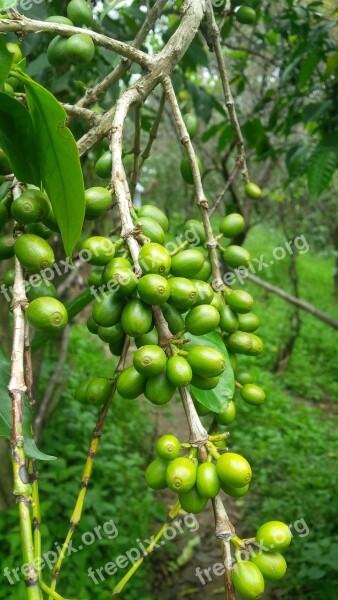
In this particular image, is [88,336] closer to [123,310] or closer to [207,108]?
[207,108]

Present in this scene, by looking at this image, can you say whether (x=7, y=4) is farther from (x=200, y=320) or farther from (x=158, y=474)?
(x=158, y=474)

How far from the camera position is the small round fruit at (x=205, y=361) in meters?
0.84

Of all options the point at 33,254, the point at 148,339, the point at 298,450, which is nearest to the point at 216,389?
the point at 148,339

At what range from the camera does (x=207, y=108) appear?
282 centimetres

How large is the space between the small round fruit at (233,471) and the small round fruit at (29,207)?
0.47 meters

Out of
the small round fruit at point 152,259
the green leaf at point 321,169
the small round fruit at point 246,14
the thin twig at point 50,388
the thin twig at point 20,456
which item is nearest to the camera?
the thin twig at point 20,456

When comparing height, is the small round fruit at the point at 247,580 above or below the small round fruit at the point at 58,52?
below

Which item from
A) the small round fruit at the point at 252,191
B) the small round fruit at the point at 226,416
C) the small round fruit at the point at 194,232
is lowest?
the small round fruit at the point at 226,416

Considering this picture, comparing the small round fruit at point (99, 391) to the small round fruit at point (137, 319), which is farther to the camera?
the small round fruit at point (99, 391)

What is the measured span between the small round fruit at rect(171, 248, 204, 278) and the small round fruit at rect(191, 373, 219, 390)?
0.18 meters

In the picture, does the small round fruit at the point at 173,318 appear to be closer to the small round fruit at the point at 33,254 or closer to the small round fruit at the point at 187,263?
the small round fruit at the point at 187,263

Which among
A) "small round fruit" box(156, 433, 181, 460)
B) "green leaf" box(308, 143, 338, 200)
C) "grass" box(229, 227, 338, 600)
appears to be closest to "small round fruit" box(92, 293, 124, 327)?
"small round fruit" box(156, 433, 181, 460)

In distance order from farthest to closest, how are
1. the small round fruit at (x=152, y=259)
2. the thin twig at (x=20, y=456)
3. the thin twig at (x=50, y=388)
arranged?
the thin twig at (x=50, y=388) < the small round fruit at (x=152, y=259) < the thin twig at (x=20, y=456)

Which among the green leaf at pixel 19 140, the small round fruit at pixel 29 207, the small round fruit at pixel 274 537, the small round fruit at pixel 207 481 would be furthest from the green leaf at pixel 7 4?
the small round fruit at pixel 274 537
